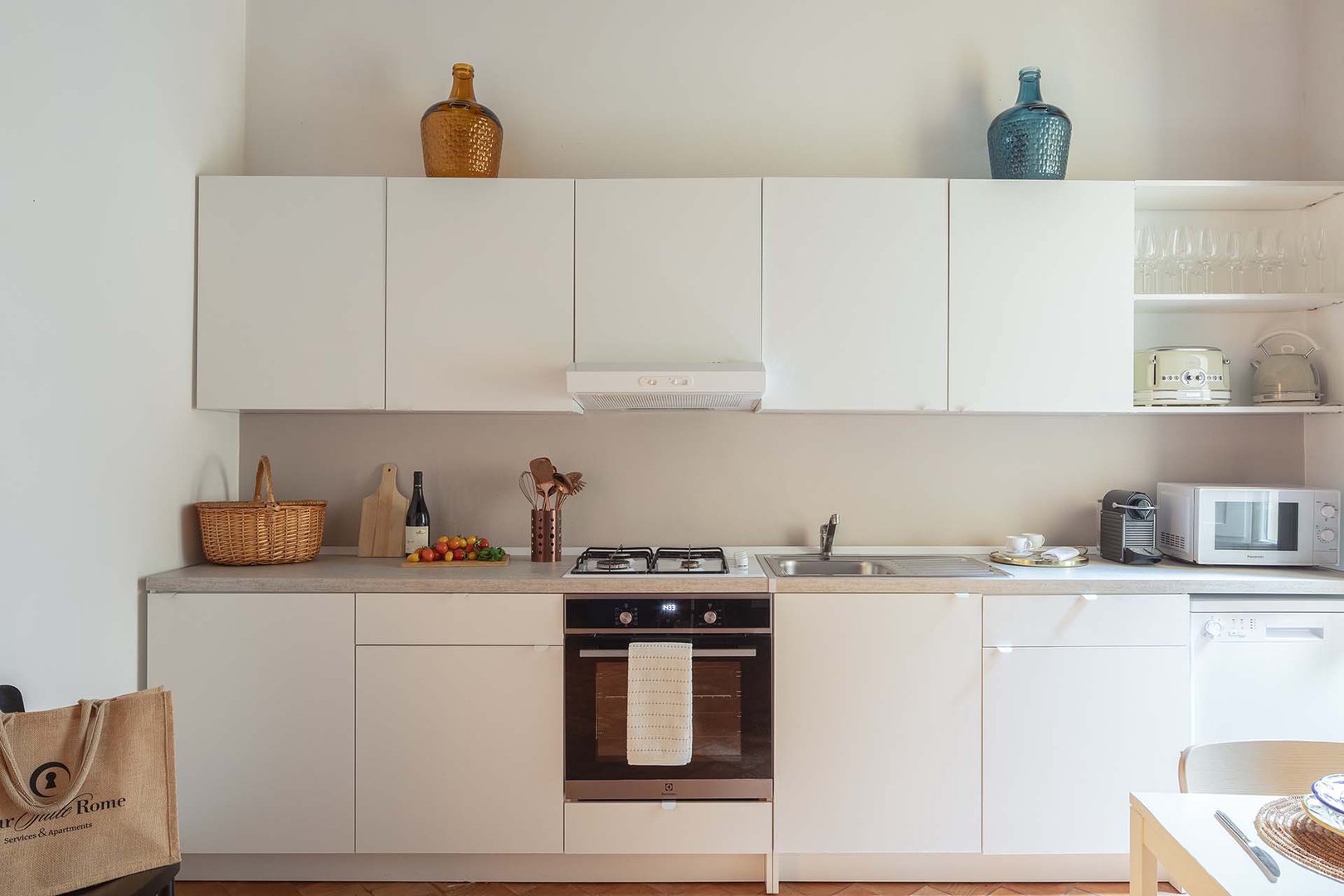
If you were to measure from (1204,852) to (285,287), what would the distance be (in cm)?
267

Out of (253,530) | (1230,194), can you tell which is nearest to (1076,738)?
(1230,194)

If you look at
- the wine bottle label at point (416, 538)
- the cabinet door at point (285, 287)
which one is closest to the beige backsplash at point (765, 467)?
the wine bottle label at point (416, 538)

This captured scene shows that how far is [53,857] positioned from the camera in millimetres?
1421

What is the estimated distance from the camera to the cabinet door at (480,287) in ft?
8.08

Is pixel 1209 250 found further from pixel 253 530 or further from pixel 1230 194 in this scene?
pixel 253 530

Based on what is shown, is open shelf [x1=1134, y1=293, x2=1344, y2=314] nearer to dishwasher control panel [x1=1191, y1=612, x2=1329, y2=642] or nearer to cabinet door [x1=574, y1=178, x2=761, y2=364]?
dishwasher control panel [x1=1191, y1=612, x2=1329, y2=642]

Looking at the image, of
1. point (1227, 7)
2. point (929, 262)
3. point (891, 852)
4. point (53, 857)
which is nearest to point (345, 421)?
point (53, 857)

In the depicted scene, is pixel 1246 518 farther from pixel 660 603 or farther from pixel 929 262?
pixel 660 603

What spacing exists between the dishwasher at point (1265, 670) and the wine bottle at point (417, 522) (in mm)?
2457

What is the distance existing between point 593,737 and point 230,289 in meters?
1.83

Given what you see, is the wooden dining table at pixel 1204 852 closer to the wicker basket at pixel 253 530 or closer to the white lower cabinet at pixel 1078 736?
the white lower cabinet at pixel 1078 736

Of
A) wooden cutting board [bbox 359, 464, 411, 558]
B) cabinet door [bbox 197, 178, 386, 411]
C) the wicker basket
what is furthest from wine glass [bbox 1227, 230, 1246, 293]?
the wicker basket

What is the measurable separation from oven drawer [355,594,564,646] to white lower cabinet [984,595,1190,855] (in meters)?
1.33

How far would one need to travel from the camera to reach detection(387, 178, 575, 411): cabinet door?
2.46 meters
